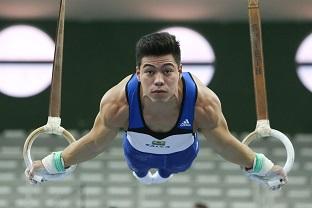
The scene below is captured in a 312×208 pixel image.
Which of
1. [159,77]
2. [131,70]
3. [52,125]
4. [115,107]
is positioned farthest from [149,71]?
[131,70]

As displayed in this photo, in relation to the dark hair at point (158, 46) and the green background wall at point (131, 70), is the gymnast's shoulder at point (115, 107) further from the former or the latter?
the green background wall at point (131, 70)

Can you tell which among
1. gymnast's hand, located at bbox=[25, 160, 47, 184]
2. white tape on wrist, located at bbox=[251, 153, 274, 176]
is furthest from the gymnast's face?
gymnast's hand, located at bbox=[25, 160, 47, 184]

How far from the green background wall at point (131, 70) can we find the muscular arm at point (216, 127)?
3.93 m

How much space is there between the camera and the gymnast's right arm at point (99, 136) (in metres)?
3.73

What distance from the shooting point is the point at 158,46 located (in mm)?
3512

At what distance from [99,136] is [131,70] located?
13.0 ft

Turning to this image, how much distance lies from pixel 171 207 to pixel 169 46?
508 centimetres

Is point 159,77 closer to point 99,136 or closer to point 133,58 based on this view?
point 99,136

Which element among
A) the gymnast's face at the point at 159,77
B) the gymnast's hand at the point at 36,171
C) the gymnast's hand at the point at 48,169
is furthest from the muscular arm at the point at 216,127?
the gymnast's hand at the point at 36,171

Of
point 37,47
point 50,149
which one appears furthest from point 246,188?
point 37,47

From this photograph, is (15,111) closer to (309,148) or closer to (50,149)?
(50,149)

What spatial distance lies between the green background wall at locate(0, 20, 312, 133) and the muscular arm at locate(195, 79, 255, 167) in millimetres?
3926

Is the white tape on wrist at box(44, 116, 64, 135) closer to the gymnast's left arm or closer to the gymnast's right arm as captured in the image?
the gymnast's right arm

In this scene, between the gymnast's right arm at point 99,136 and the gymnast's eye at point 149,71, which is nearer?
the gymnast's eye at point 149,71
